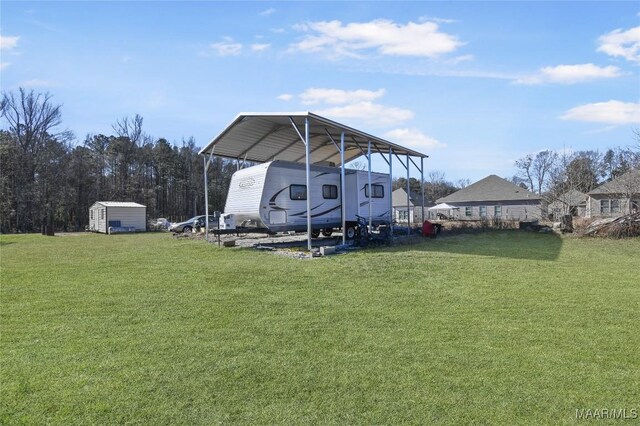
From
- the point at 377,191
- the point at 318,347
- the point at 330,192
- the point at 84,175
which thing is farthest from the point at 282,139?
the point at 84,175

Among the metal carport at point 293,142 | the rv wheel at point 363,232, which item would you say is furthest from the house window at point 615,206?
the rv wheel at point 363,232

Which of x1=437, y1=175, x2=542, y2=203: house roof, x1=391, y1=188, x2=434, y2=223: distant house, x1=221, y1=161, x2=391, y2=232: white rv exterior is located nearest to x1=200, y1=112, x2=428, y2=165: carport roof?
x1=221, y1=161, x2=391, y2=232: white rv exterior

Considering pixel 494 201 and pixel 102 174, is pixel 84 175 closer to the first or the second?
pixel 102 174

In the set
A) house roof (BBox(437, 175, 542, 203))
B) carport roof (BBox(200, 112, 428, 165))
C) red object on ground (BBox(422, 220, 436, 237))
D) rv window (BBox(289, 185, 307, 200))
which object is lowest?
red object on ground (BBox(422, 220, 436, 237))

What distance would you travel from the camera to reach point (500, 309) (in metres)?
5.49

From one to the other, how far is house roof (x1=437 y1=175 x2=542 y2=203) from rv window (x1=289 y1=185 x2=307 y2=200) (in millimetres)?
31710

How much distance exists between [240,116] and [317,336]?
10610mm

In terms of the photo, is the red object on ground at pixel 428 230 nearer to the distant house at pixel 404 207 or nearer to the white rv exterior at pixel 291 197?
the white rv exterior at pixel 291 197

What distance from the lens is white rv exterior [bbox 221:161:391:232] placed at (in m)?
13.6

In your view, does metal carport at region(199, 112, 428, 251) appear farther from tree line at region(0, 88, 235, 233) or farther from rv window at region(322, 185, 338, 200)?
tree line at region(0, 88, 235, 233)

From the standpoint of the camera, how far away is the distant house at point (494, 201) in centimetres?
4003

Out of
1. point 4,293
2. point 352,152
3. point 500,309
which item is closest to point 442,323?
point 500,309

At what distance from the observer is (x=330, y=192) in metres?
16.0

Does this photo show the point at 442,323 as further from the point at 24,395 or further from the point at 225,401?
the point at 24,395
